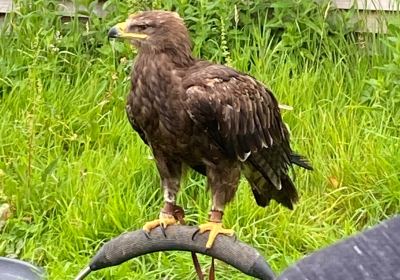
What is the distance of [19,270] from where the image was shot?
3.33 metres

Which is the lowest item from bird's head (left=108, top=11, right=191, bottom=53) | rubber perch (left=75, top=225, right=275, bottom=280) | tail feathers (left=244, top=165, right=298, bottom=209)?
tail feathers (left=244, top=165, right=298, bottom=209)

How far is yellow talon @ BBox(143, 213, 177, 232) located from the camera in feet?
8.03

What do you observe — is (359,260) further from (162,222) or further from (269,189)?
(269,189)

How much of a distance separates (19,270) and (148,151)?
2.76ft

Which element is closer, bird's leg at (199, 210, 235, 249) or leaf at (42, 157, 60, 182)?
bird's leg at (199, 210, 235, 249)

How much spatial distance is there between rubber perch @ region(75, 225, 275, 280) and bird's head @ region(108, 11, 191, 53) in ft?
2.01

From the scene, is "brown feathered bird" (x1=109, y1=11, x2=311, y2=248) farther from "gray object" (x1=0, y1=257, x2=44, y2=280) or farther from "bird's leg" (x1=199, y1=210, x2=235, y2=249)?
"gray object" (x1=0, y1=257, x2=44, y2=280)

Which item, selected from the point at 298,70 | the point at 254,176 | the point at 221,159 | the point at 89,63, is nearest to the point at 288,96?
the point at 298,70

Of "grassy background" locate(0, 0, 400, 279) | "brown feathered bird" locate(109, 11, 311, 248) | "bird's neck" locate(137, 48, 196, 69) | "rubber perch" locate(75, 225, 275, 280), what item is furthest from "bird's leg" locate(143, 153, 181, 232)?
"grassy background" locate(0, 0, 400, 279)

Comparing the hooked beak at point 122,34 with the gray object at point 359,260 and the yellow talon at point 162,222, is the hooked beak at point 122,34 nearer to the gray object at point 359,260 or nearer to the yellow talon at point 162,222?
the yellow talon at point 162,222

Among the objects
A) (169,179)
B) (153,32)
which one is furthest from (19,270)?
(153,32)

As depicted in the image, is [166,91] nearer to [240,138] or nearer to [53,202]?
[240,138]

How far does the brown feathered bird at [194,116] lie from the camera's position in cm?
249

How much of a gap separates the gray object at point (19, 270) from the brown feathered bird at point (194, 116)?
89 cm
